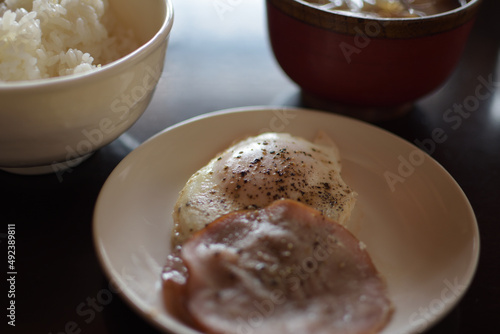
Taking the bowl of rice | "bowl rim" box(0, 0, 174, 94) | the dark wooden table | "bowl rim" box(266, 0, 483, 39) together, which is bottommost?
the dark wooden table

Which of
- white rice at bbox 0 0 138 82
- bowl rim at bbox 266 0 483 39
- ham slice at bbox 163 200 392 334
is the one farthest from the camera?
bowl rim at bbox 266 0 483 39

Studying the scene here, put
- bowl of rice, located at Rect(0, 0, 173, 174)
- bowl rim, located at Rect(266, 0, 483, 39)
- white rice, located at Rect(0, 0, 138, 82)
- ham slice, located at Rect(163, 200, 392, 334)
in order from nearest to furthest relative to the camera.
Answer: ham slice, located at Rect(163, 200, 392, 334) → bowl of rice, located at Rect(0, 0, 173, 174) → white rice, located at Rect(0, 0, 138, 82) → bowl rim, located at Rect(266, 0, 483, 39)

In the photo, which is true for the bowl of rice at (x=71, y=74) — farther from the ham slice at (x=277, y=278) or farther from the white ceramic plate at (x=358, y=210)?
the ham slice at (x=277, y=278)

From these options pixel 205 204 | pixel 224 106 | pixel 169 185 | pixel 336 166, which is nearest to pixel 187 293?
pixel 205 204

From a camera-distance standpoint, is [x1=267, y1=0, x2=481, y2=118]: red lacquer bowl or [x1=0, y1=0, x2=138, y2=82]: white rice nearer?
[x1=0, y1=0, x2=138, y2=82]: white rice

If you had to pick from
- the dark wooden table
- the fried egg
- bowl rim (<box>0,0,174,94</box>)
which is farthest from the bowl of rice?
the fried egg

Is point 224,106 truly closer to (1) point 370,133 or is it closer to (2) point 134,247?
(1) point 370,133

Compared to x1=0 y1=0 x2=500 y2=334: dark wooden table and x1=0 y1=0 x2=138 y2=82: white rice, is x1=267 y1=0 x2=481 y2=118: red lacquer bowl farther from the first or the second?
x1=0 y1=0 x2=138 y2=82: white rice
